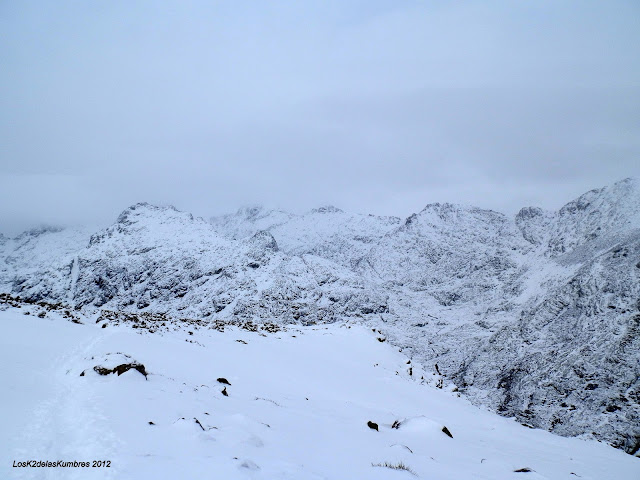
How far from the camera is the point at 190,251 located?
79562 millimetres

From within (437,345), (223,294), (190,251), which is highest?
(190,251)

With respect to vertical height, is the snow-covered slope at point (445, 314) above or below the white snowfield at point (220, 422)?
below

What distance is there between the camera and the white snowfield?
648 cm

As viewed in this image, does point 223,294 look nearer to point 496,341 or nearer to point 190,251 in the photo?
point 190,251

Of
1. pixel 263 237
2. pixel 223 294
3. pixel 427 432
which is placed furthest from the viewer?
pixel 263 237

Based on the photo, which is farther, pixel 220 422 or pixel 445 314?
pixel 445 314

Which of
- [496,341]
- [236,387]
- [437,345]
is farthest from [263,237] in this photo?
[236,387]

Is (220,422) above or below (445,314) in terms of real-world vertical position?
above

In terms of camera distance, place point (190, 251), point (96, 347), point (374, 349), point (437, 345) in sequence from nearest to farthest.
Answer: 1. point (96, 347)
2. point (374, 349)
3. point (190, 251)
4. point (437, 345)

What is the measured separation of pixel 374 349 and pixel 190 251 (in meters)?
56.8

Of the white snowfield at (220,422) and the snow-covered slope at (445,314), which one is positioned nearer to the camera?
the white snowfield at (220,422)

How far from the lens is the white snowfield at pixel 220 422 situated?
255 inches

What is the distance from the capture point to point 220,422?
354 inches

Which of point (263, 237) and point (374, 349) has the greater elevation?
point (263, 237)
